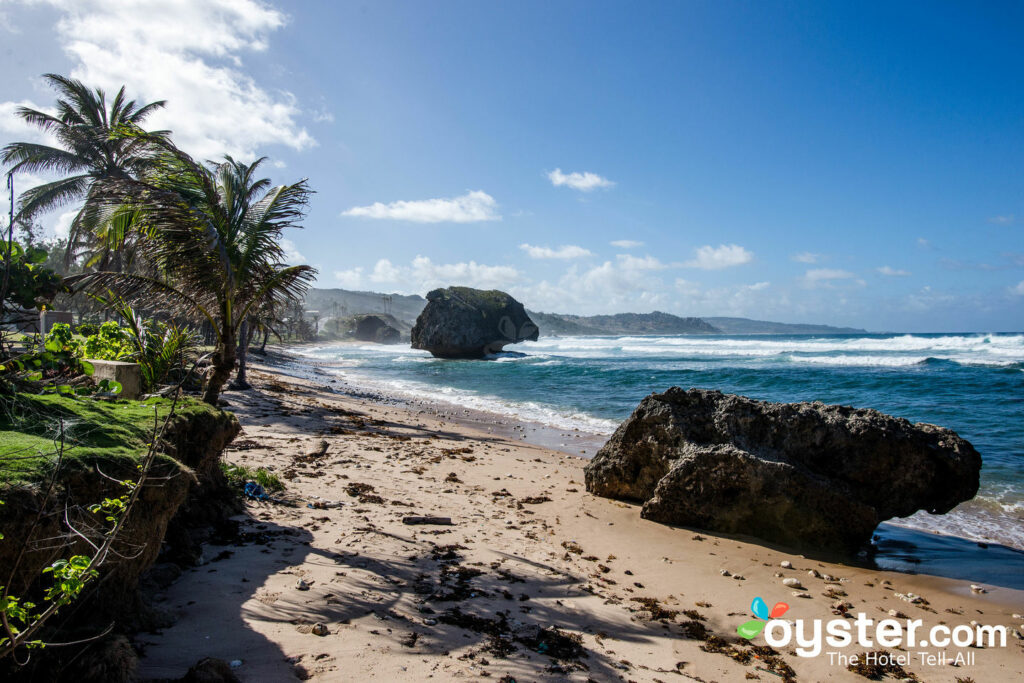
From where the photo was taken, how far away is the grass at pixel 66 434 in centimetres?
219

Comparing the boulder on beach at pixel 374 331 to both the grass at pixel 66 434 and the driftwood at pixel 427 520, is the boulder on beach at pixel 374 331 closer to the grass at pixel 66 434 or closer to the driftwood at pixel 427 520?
the driftwood at pixel 427 520

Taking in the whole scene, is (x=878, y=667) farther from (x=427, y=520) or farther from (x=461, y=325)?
(x=461, y=325)

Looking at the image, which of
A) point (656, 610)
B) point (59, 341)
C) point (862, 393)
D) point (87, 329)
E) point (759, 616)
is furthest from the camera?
point (862, 393)

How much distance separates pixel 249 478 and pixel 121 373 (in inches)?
65.7

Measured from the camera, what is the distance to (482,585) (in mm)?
4137

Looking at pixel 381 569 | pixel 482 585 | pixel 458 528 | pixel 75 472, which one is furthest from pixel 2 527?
pixel 458 528

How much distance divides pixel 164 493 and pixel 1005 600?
7.10 m

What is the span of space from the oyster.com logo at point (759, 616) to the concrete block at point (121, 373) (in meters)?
6.02

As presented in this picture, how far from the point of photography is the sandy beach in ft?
9.73

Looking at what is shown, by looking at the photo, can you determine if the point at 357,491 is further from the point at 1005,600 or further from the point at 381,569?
the point at 1005,600

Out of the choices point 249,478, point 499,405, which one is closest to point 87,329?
point 249,478

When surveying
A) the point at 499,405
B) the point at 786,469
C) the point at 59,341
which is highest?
the point at 59,341

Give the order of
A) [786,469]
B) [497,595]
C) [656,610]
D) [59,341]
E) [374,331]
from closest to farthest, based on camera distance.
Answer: [59,341] → [497,595] → [656,610] → [786,469] → [374,331]

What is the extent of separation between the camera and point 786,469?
242 inches
